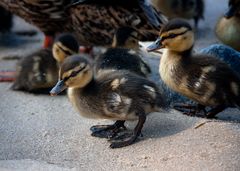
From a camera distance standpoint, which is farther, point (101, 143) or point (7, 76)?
point (7, 76)

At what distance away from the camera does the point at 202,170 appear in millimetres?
3025

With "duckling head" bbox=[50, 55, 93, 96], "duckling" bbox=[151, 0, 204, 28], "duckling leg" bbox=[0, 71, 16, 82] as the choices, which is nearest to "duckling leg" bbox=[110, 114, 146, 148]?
"duckling head" bbox=[50, 55, 93, 96]

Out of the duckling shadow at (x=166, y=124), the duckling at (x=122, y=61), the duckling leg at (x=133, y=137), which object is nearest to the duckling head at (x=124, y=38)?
the duckling at (x=122, y=61)

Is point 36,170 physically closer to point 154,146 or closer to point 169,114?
point 154,146

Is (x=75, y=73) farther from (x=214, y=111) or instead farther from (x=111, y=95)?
(x=214, y=111)

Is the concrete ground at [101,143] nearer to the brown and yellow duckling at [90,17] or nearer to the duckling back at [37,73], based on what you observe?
the duckling back at [37,73]

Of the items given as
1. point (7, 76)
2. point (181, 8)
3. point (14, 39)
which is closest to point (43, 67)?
point (7, 76)

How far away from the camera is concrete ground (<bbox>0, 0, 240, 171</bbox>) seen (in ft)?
10.4

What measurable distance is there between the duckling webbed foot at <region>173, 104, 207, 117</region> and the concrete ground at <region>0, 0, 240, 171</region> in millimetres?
53

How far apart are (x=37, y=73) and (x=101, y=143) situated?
3.52 ft

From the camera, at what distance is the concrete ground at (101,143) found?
316cm

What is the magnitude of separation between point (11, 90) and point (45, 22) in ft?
2.24

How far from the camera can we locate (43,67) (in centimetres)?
443

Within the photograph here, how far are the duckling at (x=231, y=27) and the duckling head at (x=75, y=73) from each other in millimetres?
1808
